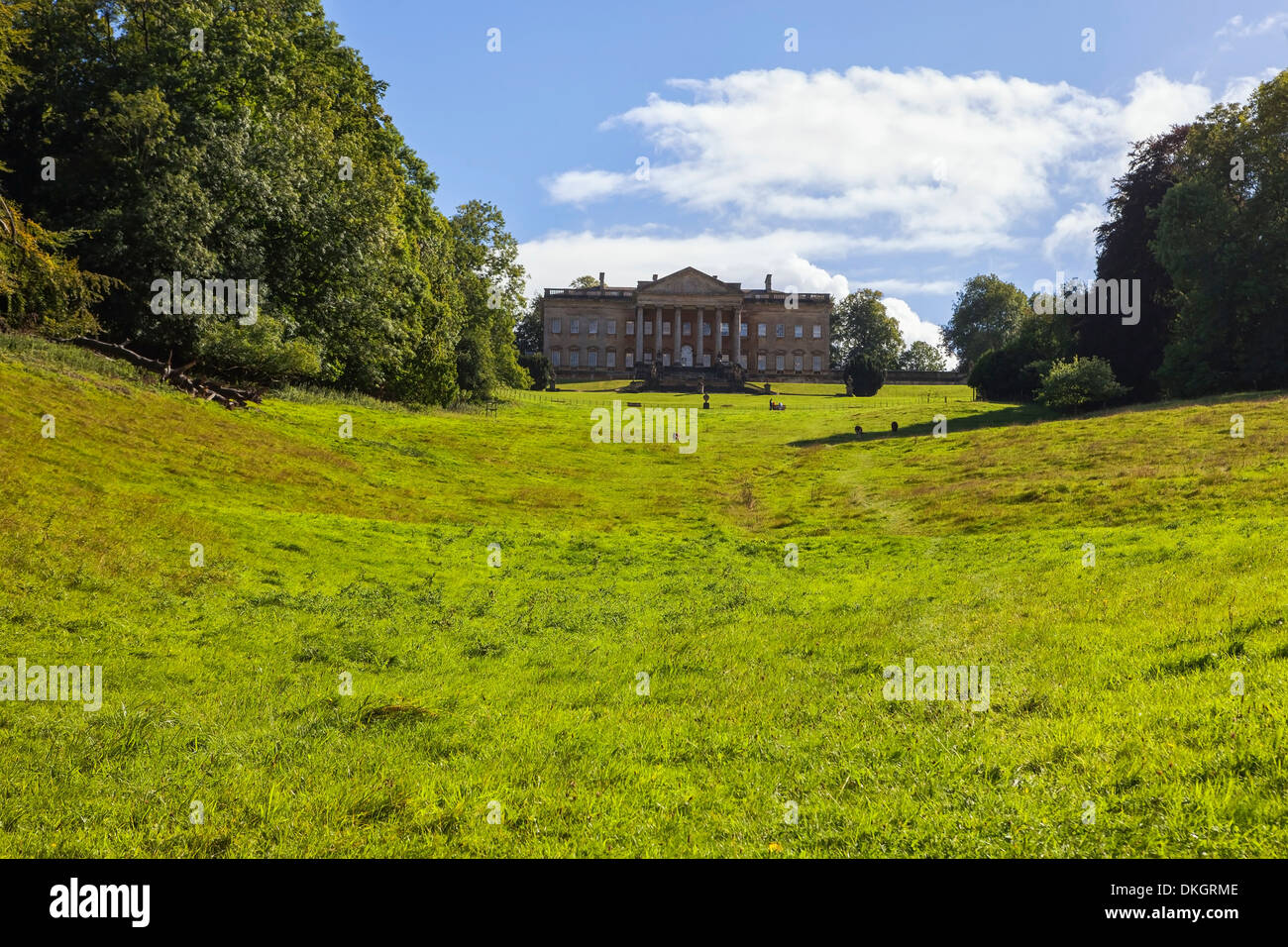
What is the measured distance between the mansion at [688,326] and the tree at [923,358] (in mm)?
19346

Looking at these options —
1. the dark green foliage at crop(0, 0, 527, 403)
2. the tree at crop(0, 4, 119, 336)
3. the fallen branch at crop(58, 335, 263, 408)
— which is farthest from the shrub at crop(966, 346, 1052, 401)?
the tree at crop(0, 4, 119, 336)

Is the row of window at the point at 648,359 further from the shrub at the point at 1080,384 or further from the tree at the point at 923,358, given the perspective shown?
the shrub at the point at 1080,384

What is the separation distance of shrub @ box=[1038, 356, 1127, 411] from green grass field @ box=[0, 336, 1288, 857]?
24662mm

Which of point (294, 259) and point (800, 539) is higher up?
point (294, 259)

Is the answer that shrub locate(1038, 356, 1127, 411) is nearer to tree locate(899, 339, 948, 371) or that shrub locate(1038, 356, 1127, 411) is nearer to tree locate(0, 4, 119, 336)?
tree locate(0, 4, 119, 336)

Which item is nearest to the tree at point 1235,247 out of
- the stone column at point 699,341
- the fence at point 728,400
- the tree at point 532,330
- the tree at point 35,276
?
the fence at point 728,400

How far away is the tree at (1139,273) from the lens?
60.3m

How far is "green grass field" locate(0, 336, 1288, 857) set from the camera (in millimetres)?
7016

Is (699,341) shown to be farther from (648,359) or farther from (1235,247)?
(1235,247)

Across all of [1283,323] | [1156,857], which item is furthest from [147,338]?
[1283,323]

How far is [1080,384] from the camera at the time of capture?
54.7m
